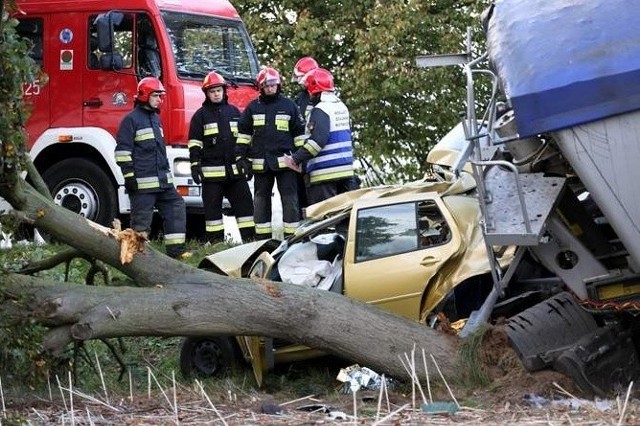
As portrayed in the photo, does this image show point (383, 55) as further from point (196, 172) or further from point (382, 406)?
point (382, 406)

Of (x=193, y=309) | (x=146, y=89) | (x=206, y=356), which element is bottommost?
(x=206, y=356)

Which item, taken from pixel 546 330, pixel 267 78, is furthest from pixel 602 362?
pixel 267 78

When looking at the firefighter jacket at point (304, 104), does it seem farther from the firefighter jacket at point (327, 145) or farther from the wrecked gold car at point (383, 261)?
the wrecked gold car at point (383, 261)

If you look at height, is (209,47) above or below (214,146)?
above

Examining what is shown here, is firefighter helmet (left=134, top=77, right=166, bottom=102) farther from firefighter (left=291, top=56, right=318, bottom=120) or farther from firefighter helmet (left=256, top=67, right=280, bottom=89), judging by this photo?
firefighter (left=291, top=56, right=318, bottom=120)

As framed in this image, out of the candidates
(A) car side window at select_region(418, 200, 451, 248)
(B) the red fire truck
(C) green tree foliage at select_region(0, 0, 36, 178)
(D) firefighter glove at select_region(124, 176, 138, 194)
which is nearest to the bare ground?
(A) car side window at select_region(418, 200, 451, 248)

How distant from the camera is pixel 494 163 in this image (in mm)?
7852

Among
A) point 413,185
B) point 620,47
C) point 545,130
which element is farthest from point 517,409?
point 413,185

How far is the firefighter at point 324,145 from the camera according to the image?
12531 millimetres

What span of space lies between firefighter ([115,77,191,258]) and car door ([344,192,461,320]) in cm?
373

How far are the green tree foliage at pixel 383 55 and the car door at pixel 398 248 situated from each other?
30.8 feet

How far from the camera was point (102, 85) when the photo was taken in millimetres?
14516

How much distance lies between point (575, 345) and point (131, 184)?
5.82 m

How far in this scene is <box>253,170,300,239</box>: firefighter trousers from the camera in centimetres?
1302
